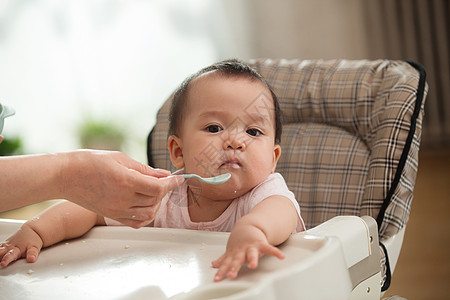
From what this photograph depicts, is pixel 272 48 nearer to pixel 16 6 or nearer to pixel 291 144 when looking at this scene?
pixel 16 6

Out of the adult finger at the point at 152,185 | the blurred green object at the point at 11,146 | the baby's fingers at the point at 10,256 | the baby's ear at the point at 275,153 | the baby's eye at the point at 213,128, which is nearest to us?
the adult finger at the point at 152,185

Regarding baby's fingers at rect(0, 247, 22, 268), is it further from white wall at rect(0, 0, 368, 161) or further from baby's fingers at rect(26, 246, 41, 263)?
white wall at rect(0, 0, 368, 161)

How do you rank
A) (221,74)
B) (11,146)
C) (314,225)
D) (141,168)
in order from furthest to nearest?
(11,146) < (314,225) < (221,74) < (141,168)

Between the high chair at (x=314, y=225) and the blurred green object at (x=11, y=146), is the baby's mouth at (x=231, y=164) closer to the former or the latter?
the high chair at (x=314, y=225)

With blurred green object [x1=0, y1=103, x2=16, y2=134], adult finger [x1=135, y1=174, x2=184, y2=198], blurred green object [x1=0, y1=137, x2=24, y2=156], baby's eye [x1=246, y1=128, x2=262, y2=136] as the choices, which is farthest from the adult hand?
blurred green object [x1=0, y1=137, x2=24, y2=156]

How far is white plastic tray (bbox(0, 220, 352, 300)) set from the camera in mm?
720

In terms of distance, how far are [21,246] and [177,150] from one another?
34cm

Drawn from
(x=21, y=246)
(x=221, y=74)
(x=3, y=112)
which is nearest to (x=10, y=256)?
(x=21, y=246)

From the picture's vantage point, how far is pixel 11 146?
3420 mm

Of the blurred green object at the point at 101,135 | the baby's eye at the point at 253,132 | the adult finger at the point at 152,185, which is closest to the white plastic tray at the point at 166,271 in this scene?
the adult finger at the point at 152,185

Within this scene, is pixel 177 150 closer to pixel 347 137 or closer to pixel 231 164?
pixel 231 164

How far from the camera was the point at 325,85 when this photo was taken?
1.49 metres

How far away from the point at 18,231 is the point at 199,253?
340 mm

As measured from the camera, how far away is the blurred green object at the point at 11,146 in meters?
3.40
